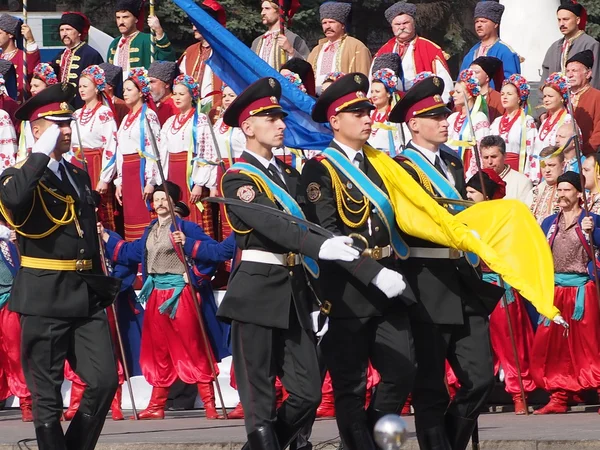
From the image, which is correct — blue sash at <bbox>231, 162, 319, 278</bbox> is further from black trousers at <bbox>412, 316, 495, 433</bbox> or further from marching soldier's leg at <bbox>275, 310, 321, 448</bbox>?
black trousers at <bbox>412, 316, 495, 433</bbox>

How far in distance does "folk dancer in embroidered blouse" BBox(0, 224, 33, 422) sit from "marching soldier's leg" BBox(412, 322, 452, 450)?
4.50 metres

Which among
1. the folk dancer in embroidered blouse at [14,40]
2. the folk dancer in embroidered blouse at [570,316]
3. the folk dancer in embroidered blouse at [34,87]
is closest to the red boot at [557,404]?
the folk dancer in embroidered blouse at [570,316]

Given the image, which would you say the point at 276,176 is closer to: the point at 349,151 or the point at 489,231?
the point at 349,151

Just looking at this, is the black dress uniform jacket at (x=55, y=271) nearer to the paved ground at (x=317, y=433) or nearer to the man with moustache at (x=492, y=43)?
the paved ground at (x=317, y=433)

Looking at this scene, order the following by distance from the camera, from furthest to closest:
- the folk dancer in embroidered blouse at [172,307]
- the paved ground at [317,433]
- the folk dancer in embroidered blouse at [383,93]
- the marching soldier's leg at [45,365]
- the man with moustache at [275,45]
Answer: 1. the man with moustache at [275,45]
2. the folk dancer in embroidered blouse at [383,93]
3. the folk dancer in embroidered blouse at [172,307]
4. the paved ground at [317,433]
5. the marching soldier's leg at [45,365]

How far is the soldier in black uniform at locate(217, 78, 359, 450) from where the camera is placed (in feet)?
27.1

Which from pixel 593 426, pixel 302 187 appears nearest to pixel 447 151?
pixel 302 187

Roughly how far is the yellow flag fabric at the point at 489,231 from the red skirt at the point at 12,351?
4.66 metres

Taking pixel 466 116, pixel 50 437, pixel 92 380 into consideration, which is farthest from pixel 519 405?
pixel 50 437

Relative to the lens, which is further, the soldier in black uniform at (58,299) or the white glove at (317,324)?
the white glove at (317,324)

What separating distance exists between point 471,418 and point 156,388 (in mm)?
4018

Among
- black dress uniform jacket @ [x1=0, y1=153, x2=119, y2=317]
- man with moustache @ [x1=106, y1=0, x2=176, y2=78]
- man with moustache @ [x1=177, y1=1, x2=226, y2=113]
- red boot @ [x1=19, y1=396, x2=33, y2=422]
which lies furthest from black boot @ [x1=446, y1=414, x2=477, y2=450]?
man with moustache @ [x1=106, y1=0, x2=176, y2=78]

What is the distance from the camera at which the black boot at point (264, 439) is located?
324 inches

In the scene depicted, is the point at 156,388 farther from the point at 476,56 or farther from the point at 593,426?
the point at 476,56
